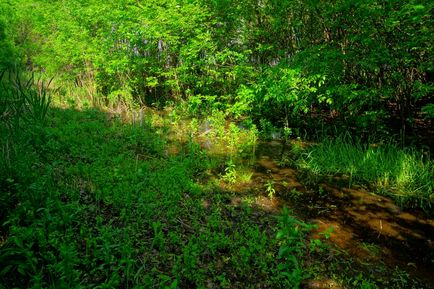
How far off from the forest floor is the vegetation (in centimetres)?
2

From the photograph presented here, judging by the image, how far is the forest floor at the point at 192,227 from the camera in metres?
2.87

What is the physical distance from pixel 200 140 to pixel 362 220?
432cm

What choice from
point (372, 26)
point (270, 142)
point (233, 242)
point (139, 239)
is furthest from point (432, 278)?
point (270, 142)

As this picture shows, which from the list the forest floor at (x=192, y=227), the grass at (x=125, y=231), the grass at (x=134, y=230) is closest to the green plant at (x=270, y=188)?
the forest floor at (x=192, y=227)

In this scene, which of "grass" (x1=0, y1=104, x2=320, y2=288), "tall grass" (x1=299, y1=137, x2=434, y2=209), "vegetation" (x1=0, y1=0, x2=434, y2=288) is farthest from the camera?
"tall grass" (x1=299, y1=137, x2=434, y2=209)

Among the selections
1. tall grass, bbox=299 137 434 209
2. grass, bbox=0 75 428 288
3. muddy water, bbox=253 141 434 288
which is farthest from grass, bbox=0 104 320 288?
tall grass, bbox=299 137 434 209

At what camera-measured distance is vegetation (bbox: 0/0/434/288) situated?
3119 millimetres

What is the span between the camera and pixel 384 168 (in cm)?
559

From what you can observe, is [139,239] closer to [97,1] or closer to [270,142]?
[270,142]

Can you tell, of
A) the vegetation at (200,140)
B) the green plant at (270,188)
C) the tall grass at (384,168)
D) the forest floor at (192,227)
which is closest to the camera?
the forest floor at (192,227)

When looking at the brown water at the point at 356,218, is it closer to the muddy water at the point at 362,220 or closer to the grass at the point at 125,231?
the muddy water at the point at 362,220

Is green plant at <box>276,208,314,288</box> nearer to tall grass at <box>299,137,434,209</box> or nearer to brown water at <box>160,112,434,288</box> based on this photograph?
brown water at <box>160,112,434,288</box>

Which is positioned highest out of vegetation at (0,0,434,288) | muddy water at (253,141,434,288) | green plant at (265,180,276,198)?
vegetation at (0,0,434,288)

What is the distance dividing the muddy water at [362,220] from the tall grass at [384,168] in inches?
13.6
